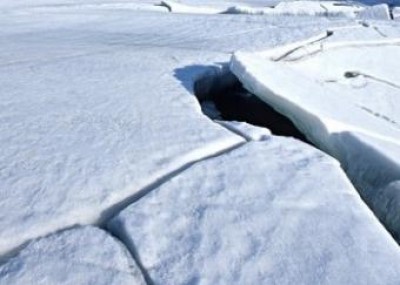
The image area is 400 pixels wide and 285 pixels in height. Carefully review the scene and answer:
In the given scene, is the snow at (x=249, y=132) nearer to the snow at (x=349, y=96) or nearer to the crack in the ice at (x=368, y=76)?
the snow at (x=349, y=96)

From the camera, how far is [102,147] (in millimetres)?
1385

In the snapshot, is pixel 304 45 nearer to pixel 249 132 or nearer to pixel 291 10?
pixel 249 132

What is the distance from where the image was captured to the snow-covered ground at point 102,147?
0.97m

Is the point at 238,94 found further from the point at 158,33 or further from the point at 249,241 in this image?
the point at 249,241

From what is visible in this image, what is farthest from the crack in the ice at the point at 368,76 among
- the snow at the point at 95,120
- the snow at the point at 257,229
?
the snow at the point at 257,229

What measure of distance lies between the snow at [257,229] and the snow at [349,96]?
0.54 ft

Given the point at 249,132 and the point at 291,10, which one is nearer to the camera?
the point at 249,132

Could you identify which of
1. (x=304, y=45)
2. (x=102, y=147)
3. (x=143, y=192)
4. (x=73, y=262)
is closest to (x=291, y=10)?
(x=304, y=45)

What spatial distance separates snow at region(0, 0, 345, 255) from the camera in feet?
3.68

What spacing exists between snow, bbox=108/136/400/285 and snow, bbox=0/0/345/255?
0.32ft

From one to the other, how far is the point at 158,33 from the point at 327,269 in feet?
8.34

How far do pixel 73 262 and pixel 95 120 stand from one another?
28.5 inches

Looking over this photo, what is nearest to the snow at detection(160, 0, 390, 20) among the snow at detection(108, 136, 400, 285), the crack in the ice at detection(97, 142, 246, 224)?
the crack in the ice at detection(97, 142, 246, 224)

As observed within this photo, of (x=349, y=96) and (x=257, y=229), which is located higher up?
(x=257, y=229)
